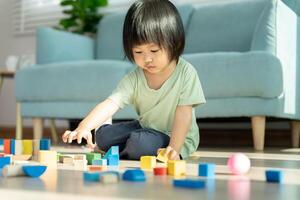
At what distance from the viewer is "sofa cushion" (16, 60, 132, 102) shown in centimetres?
240

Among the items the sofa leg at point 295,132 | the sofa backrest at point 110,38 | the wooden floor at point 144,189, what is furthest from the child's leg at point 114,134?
the sofa backrest at point 110,38

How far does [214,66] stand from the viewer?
7.00 feet

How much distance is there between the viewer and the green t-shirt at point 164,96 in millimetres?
1400

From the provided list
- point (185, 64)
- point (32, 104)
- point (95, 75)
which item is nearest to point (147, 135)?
point (185, 64)

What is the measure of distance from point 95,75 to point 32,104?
17.8 inches

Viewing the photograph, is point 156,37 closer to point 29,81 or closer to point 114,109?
point 114,109

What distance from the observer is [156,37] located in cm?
Answer: 130

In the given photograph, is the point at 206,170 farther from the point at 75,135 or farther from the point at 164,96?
the point at 164,96

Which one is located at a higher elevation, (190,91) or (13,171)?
(190,91)

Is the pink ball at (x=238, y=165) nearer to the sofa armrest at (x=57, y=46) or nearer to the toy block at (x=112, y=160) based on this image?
the toy block at (x=112, y=160)

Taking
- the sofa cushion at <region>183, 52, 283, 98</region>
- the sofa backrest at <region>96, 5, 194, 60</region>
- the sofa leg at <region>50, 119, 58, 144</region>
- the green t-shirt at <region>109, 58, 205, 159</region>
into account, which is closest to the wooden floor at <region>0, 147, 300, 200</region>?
the green t-shirt at <region>109, 58, 205, 159</region>

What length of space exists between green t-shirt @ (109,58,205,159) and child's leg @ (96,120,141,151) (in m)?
0.06

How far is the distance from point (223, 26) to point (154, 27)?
4.93ft

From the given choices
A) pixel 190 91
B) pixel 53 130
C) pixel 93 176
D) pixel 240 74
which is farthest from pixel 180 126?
pixel 53 130
